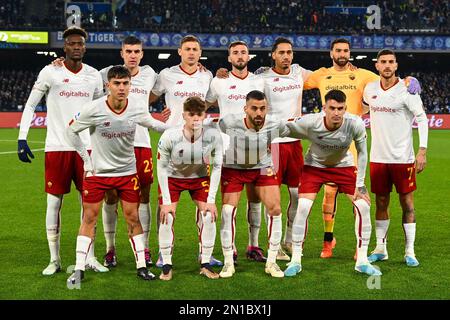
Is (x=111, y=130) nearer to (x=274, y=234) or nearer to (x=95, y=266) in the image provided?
(x=95, y=266)

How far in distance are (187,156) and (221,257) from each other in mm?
1482

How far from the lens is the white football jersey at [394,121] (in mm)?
7109

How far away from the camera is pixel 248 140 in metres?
6.68

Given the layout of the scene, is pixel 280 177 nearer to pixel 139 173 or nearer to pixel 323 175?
pixel 323 175

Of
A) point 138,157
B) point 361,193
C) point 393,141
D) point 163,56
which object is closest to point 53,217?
point 138,157

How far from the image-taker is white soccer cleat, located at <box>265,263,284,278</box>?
6.43 m

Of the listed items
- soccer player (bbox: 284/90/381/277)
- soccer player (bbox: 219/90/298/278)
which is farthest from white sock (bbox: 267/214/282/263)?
soccer player (bbox: 284/90/381/277)

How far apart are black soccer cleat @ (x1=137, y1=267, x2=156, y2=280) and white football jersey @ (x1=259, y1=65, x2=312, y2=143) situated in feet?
6.88

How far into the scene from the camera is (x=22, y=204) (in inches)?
442

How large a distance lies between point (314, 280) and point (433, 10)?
38893mm

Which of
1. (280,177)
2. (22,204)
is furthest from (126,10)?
(280,177)

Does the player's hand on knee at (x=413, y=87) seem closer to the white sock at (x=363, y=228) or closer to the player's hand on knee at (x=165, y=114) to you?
the white sock at (x=363, y=228)

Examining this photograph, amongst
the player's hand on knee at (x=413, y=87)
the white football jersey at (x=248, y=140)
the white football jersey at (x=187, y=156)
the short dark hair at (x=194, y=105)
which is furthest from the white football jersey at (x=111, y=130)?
the player's hand on knee at (x=413, y=87)

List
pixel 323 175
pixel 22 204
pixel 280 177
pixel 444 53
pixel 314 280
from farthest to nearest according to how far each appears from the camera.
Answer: pixel 444 53, pixel 22 204, pixel 280 177, pixel 323 175, pixel 314 280
